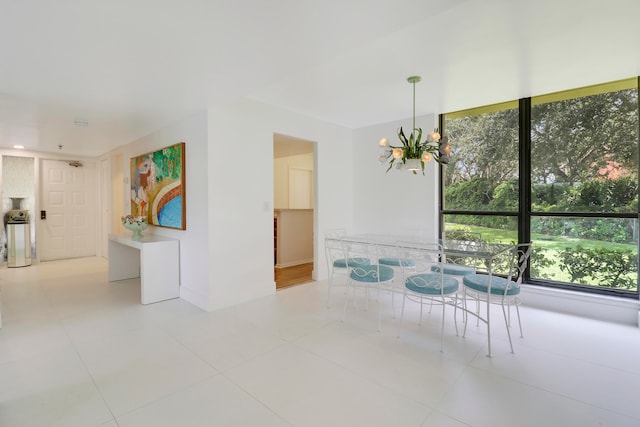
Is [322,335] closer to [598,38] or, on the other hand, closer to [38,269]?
[598,38]

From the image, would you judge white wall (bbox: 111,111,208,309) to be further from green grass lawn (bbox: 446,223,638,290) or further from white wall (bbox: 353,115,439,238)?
green grass lawn (bbox: 446,223,638,290)

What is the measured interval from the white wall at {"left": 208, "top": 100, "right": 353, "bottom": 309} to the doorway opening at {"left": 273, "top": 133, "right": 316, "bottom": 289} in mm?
310

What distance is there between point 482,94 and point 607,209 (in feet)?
5.96

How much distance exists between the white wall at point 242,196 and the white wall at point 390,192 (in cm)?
115

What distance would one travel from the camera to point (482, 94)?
3.48m

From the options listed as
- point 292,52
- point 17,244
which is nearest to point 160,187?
point 292,52

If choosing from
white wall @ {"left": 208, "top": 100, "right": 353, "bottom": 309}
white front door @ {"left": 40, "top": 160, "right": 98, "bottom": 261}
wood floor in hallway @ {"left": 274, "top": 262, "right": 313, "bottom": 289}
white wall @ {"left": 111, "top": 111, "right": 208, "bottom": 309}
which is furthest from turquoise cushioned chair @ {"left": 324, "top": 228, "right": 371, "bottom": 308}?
white front door @ {"left": 40, "top": 160, "right": 98, "bottom": 261}

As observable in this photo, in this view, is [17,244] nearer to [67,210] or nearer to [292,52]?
[67,210]

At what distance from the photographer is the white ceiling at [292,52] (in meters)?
1.70

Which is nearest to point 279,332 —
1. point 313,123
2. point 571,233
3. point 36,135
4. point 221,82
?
point 221,82

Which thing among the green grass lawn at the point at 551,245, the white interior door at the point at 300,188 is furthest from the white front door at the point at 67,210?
the green grass lawn at the point at 551,245

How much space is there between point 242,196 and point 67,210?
5165 mm

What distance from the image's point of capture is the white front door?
19.7ft

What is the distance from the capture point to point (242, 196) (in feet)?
11.5
